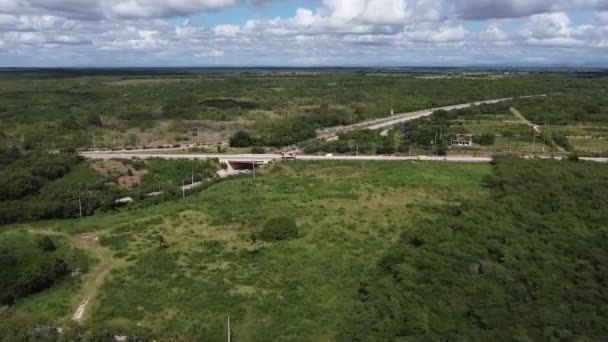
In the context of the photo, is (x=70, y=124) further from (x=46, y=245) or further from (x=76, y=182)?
(x=46, y=245)

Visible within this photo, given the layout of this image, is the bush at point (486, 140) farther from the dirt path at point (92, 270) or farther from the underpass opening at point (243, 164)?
the dirt path at point (92, 270)

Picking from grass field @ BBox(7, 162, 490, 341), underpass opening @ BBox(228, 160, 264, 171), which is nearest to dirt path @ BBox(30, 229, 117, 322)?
grass field @ BBox(7, 162, 490, 341)

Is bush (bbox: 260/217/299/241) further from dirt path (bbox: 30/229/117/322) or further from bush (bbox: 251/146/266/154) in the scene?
bush (bbox: 251/146/266/154)

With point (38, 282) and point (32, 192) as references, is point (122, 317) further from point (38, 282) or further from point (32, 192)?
point (32, 192)

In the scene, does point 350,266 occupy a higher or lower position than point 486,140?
lower

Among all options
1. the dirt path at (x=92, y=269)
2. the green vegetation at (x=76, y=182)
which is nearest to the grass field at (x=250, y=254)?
the dirt path at (x=92, y=269)

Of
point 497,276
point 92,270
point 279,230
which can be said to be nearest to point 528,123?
point 279,230
